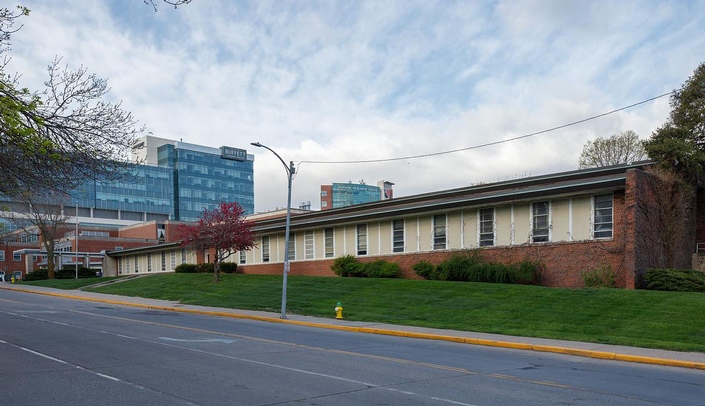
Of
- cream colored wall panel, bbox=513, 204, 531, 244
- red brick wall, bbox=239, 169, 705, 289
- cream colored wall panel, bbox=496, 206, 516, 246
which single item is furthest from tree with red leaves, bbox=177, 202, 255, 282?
cream colored wall panel, bbox=513, 204, 531, 244

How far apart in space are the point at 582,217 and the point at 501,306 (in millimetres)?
6833

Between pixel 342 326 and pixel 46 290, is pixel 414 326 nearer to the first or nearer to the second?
pixel 342 326

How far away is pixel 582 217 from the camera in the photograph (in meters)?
26.7

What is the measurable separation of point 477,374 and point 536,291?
44.7ft

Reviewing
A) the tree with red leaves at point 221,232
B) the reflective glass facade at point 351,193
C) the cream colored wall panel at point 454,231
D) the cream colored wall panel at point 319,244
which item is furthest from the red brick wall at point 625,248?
the reflective glass facade at point 351,193

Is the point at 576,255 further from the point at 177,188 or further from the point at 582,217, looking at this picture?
the point at 177,188

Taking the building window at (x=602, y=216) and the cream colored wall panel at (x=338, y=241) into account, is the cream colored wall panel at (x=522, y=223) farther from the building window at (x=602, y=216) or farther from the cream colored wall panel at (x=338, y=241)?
the cream colored wall panel at (x=338, y=241)

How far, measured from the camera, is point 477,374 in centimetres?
1171

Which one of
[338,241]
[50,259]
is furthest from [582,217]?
[50,259]

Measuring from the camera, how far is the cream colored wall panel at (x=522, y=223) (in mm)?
28703

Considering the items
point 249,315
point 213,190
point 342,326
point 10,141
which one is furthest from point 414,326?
point 213,190

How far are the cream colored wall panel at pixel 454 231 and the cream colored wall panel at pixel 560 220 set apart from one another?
17.5 feet

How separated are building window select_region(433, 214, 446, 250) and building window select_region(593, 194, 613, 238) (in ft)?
27.6

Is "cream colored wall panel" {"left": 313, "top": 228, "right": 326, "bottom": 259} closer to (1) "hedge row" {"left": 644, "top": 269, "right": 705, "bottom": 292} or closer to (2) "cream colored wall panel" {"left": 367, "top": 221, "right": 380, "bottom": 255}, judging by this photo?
(2) "cream colored wall panel" {"left": 367, "top": 221, "right": 380, "bottom": 255}
